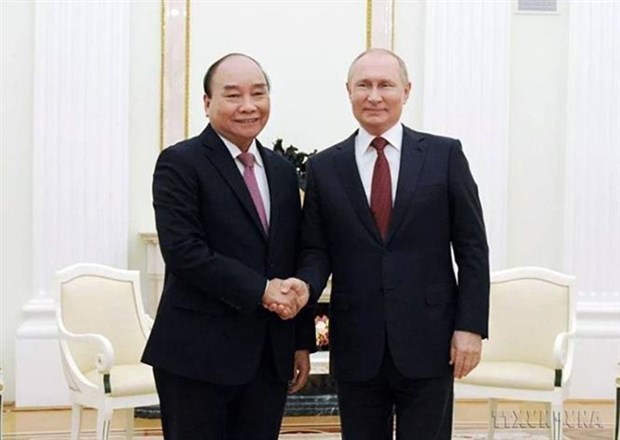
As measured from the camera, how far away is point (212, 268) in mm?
2771

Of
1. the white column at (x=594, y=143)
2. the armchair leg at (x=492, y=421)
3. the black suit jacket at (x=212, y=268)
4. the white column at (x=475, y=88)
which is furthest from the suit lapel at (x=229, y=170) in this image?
the white column at (x=594, y=143)

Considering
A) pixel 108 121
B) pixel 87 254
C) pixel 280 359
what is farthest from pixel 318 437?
pixel 280 359

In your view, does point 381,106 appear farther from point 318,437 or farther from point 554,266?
point 554,266

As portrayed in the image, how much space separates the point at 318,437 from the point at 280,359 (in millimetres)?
3024

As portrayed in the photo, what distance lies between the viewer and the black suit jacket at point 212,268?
2793mm

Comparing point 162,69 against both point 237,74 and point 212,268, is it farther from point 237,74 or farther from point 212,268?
point 212,268

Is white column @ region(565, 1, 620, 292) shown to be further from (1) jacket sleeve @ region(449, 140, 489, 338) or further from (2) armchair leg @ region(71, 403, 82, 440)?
(1) jacket sleeve @ region(449, 140, 489, 338)

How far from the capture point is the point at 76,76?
6.71 metres

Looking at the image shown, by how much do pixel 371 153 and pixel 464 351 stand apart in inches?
26.3

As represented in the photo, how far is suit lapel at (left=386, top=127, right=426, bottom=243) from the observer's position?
2945mm

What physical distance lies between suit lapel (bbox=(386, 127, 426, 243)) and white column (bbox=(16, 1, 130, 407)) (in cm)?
403

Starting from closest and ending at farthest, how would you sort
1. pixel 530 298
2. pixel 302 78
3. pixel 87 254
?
1. pixel 530 298
2. pixel 87 254
3. pixel 302 78

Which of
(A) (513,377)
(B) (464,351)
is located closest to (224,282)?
(B) (464,351)

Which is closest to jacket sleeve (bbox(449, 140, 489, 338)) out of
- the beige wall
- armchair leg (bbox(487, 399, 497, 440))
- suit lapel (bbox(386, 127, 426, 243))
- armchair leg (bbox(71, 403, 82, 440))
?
suit lapel (bbox(386, 127, 426, 243))
